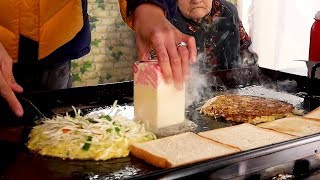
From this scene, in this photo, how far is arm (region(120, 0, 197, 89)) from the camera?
199 cm

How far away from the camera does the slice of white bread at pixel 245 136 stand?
6.49ft

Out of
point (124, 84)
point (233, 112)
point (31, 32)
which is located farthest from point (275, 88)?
point (31, 32)

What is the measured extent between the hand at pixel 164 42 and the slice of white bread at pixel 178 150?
0.31 m

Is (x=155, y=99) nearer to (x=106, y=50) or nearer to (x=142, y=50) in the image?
(x=142, y=50)

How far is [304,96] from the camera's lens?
2.89m

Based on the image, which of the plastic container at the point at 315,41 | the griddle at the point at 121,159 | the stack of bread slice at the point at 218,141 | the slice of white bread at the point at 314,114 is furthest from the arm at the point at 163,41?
the plastic container at the point at 315,41

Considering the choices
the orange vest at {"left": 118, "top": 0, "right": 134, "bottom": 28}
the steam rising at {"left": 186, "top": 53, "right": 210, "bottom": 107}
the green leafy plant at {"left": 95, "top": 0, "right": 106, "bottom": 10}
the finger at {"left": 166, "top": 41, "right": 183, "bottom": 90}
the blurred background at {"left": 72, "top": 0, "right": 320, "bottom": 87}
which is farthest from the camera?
the blurred background at {"left": 72, "top": 0, "right": 320, "bottom": 87}

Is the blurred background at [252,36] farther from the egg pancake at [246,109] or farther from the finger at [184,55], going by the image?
the finger at [184,55]

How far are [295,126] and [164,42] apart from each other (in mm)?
860

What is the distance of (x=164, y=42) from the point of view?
6.49ft

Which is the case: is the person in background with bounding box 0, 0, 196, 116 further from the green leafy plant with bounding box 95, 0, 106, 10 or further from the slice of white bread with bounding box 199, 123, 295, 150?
the green leafy plant with bounding box 95, 0, 106, 10

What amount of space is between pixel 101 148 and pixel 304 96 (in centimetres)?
162

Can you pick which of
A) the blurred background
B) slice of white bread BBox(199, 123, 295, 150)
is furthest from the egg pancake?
the blurred background

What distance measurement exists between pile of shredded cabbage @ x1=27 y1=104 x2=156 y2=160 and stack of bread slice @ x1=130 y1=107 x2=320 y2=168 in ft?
0.30
